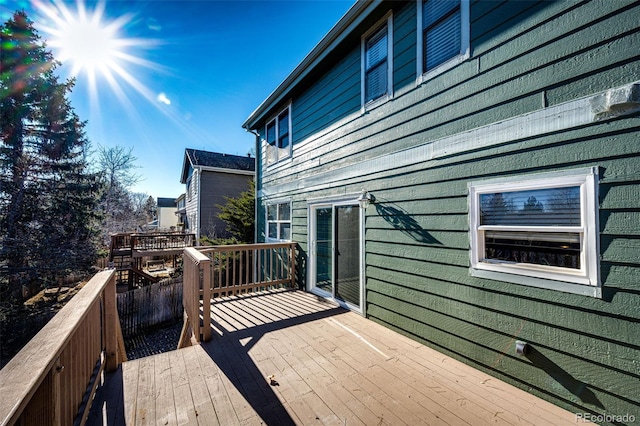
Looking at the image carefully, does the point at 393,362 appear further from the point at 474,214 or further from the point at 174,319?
the point at 174,319

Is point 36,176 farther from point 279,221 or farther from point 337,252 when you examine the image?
point 337,252

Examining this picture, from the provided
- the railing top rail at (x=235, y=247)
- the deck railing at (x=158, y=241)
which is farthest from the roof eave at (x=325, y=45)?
the deck railing at (x=158, y=241)

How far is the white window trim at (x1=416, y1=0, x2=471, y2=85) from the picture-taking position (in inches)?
108

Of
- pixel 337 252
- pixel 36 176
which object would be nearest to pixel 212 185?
pixel 36 176

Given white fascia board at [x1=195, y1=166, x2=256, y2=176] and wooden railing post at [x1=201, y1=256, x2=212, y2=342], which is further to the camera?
white fascia board at [x1=195, y1=166, x2=256, y2=176]

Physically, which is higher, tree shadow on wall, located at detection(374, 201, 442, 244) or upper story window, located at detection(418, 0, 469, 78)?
upper story window, located at detection(418, 0, 469, 78)

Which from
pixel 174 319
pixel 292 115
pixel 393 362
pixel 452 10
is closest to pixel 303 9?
pixel 292 115

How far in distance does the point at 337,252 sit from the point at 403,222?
1602 millimetres

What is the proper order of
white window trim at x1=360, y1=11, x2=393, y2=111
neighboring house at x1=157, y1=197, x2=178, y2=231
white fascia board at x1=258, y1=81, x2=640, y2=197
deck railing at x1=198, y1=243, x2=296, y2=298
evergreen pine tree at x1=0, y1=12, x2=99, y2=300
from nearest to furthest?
white fascia board at x1=258, y1=81, x2=640, y2=197, white window trim at x1=360, y1=11, x2=393, y2=111, deck railing at x1=198, y1=243, x2=296, y2=298, evergreen pine tree at x1=0, y1=12, x2=99, y2=300, neighboring house at x1=157, y1=197, x2=178, y2=231

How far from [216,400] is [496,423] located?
2.19 metres

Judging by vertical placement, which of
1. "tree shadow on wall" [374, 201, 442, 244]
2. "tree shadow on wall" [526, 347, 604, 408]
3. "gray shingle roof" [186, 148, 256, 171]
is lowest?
"tree shadow on wall" [526, 347, 604, 408]

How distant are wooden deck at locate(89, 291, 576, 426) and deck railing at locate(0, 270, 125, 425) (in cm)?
26

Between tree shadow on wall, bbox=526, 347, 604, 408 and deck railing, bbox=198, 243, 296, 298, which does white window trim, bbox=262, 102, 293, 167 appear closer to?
deck railing, bbox=198, 243, 296, 298

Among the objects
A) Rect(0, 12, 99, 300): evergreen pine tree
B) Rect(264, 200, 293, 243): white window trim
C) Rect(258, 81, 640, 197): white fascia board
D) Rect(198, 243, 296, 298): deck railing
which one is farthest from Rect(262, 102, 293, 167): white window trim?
Rect(0, 12, 99, 300): evergreen pine tree
